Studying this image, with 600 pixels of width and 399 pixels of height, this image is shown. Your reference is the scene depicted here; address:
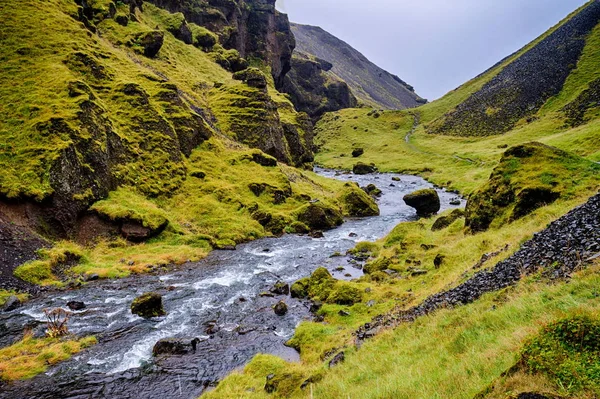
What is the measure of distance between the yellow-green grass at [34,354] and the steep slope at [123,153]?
10.2m

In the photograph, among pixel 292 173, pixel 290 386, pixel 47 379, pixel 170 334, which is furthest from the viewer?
pixel 292 173

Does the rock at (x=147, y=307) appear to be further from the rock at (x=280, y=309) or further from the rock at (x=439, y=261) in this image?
the rock at (x=439, y=261)

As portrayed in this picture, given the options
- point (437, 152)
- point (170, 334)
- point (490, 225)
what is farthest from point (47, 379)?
point (437, 152)

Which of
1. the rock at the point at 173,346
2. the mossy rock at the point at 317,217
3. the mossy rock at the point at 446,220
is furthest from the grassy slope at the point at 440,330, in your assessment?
the mossy rock at the point at 317,217

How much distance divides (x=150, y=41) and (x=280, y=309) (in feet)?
287

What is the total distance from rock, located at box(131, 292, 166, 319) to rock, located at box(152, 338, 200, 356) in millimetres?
4592

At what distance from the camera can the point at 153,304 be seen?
2473 centimetres

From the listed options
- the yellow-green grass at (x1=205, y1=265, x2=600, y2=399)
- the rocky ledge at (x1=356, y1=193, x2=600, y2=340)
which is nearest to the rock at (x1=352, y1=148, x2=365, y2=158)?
the rocky ledge at (x1=356, y1=193, x2=600, y2=340)

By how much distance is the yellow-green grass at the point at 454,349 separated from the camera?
877cm

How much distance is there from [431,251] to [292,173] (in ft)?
158

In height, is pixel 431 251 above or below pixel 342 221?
above

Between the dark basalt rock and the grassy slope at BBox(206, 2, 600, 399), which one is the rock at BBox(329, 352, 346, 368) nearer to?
the grassy slope at BBox(206, 2, 600, 399)

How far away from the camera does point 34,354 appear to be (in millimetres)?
19078

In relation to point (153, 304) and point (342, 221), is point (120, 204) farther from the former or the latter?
point (342, 221)
